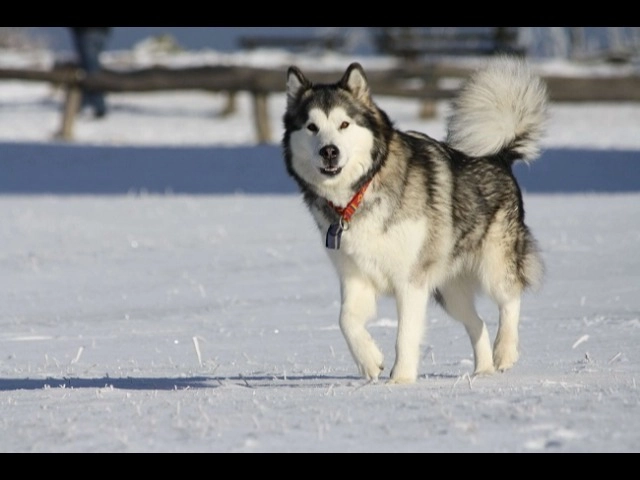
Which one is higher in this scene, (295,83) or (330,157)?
(295,83)

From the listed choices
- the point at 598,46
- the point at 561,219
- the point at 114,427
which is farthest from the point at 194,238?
the point at 598,46

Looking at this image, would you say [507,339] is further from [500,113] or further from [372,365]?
[500,113]

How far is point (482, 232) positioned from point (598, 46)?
118 feet

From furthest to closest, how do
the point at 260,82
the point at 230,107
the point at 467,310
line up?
the point at 230,107 → the point at 260,82 → the point at 467,310

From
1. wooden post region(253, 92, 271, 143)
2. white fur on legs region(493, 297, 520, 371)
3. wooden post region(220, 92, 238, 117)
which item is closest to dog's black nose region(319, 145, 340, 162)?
white fur on legs region(493, 297, 520, 371)

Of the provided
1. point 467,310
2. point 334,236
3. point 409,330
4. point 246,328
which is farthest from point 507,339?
point 246,328

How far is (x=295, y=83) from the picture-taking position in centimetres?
611

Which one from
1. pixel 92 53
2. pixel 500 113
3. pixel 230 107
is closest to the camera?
pixel 500 113

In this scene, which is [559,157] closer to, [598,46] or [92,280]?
[92,280]

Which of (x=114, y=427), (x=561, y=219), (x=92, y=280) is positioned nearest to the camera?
(x=114, y=427)

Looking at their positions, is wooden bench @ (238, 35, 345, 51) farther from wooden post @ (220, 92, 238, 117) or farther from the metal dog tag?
the metal dog tag

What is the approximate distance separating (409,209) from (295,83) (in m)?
0.86

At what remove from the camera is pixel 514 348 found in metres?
6.29

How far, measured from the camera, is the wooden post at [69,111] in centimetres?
2206
